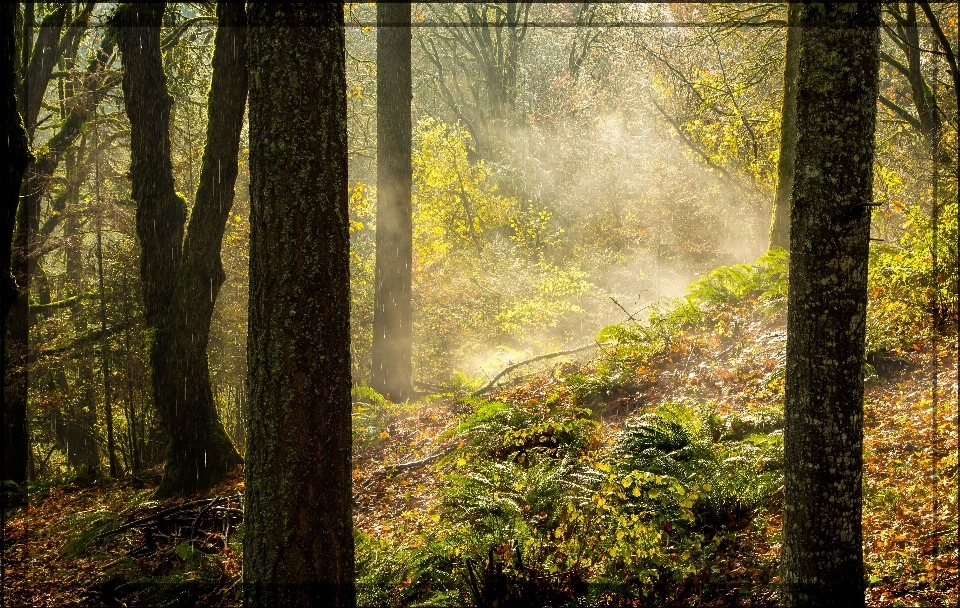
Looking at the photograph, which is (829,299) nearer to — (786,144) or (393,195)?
(786,144)

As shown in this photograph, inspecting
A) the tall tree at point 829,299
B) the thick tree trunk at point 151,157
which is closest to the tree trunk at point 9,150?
the thick tree trunk at point 151,157

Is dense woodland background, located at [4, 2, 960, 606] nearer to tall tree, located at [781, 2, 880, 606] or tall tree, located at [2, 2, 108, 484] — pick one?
tall tree, located at [2, 2, 108, 484]

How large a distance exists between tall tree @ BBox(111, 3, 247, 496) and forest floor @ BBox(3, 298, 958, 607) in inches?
26.5

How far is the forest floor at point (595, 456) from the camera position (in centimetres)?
437

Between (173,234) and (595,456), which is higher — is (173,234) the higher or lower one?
the higher one

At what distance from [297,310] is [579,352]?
418 inches

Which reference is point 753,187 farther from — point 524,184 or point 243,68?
point 243,68

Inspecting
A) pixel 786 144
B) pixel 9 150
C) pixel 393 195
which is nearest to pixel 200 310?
pixel 9 150

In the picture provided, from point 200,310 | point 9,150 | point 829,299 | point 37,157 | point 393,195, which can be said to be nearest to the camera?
point 829,299

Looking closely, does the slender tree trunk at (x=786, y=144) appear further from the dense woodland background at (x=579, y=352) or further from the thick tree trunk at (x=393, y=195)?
the thick tree trunk at (x=393, y=195)

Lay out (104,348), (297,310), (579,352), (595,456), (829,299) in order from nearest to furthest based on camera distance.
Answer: (829,299) → (297,310) → (595,456) → (104,348) → (579,352)

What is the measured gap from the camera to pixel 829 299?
3.35 metres

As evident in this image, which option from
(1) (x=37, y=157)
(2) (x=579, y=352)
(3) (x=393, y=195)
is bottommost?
(2) (x=579, y=352)

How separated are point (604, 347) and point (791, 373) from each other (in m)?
6.67
